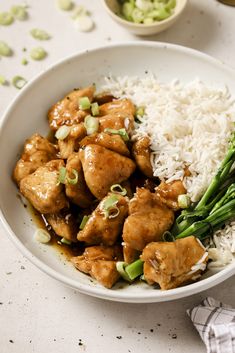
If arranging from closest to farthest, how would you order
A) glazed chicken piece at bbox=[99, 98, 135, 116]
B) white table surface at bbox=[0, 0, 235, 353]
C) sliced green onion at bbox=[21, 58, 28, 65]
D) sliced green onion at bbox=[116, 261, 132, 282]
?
sliced green onion at bbox=[116, 261, 132, 282]
white table surface at bbox=[0, 0, 235, 353]
glazed chicken piece at bbox=[99, 98, 135, 116]
sliced green onion at bbox=[21, 58, 28, 65]

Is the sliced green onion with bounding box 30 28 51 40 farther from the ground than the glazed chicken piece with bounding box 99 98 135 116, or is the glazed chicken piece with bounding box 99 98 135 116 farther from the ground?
the glazed chicken piece with bounding box 99 98 135 116

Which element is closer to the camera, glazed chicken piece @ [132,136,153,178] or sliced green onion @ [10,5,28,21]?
glazed chicken piece @ [132,136,153,178]

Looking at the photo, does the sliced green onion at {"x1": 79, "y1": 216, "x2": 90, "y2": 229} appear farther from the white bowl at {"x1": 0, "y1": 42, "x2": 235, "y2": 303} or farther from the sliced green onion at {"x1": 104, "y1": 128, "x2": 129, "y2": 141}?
the sliced green onion at {"x1": 104, "y1": 128, "x2": 129, "y2": 141}

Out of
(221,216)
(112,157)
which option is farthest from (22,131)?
(221,216)

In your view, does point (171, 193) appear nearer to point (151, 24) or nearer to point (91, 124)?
point (91, 124)

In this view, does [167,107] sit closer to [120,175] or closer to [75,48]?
[120,175]

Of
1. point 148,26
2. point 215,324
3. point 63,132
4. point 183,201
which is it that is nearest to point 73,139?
point 63,132

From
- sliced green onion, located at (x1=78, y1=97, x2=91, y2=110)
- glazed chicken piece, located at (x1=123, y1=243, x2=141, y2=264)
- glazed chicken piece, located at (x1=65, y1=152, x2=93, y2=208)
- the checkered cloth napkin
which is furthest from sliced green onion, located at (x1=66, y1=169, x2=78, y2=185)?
the checkered cloth napkin

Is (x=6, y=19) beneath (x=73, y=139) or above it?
beneath
